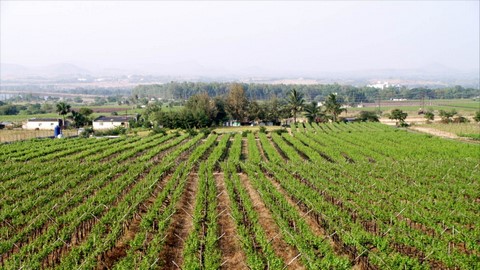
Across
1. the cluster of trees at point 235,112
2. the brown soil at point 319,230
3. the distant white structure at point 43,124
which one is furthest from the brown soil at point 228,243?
the distant white structure at point 43,124

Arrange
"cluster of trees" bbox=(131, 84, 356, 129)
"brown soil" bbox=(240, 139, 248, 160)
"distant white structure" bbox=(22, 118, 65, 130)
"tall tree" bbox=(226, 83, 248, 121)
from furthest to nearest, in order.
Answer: "tall tree" bbox=(226, 83, 248, 121) → "distant white structure" bbox=(22, 118, 65, 130) → "cluster of trees" bbox=(131, 84, 356, 129) → "brown soil" bbox=(240, 139, 248, 160)

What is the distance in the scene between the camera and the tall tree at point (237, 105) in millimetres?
65688

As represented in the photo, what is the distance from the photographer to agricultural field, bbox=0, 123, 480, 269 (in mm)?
10492

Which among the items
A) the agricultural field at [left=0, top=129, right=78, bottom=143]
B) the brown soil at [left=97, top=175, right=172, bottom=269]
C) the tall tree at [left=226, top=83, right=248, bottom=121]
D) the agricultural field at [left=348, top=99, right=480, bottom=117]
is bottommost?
the agricultural field at [left=348, top=99, right=480, bottom=117]

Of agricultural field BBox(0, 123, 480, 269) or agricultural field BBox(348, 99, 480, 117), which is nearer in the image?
agricultural field BBox(0, 123, 480, 269)

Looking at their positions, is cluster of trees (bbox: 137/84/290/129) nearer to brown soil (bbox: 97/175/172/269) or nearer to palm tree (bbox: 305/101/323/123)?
palm tree (bbox: 305/101/323/123)

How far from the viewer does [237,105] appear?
65.8 metres

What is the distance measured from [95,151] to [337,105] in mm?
40542

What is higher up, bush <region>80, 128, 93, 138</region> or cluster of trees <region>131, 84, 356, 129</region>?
cluster of trees <region>131, 84, 356, 129</region>

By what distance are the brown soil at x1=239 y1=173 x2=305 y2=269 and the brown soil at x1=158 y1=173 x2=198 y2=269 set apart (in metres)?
2.68

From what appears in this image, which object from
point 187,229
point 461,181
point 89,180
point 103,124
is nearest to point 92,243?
point 187,229

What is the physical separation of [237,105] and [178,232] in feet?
174

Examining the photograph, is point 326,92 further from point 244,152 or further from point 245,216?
point 245,216

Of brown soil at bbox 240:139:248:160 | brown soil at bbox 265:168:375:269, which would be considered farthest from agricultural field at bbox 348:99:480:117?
brown soil at bbox 265:168:375:269
